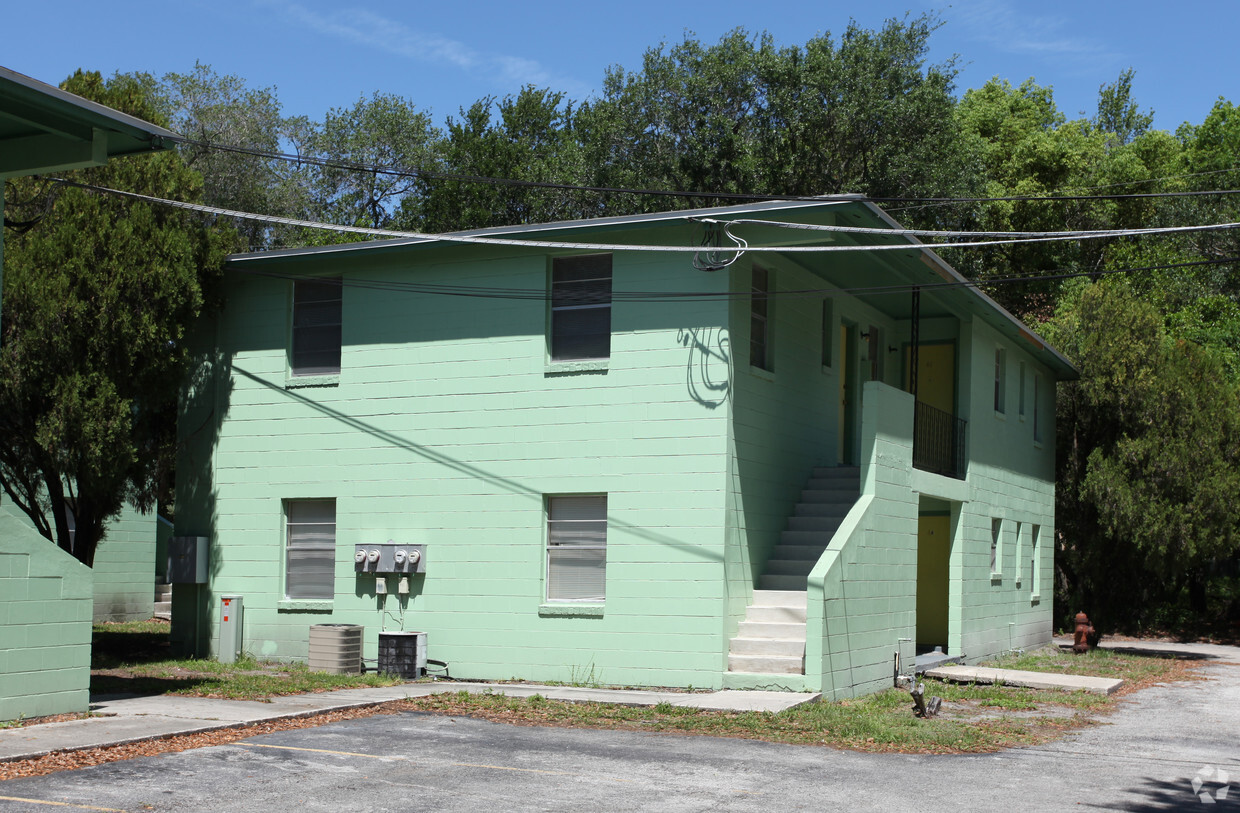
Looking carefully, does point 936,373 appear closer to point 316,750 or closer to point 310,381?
point 310,381

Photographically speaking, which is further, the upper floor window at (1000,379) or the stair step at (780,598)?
the upper floor window at (1000,379)

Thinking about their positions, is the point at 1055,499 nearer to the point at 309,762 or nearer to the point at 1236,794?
the point at 1236,794

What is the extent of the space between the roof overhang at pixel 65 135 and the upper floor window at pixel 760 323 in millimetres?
7400

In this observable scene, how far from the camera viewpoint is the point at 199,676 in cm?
1479

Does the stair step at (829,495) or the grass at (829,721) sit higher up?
the stair step at (829,495)

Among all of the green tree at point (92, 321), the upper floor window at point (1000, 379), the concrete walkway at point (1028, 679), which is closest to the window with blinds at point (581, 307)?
the green tree at point (92, 321)

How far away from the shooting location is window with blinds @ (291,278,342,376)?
17.2 meters

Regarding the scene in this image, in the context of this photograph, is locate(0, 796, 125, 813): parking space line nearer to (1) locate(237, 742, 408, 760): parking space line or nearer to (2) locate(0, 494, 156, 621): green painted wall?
(1) locate(237, 742, 408, 760): parking space line

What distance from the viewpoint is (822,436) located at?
17859 millimetres

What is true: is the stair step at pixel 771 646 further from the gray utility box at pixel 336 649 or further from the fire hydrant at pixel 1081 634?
the fire hydrant at pixel 1081 634

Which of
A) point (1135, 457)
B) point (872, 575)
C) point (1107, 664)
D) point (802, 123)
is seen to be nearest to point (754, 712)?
point (872, 575)

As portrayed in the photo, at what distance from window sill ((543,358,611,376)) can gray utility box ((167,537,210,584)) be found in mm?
6022

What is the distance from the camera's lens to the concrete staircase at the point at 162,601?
85.9 ft

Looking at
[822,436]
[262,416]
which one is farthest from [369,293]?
[822,436]
